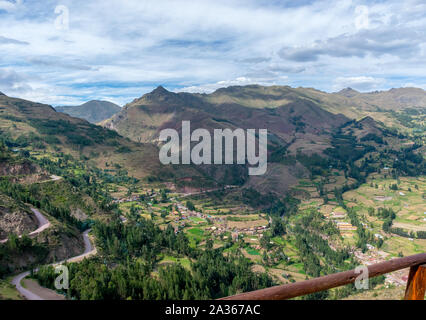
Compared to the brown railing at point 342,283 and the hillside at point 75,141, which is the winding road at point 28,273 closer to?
the brown railing at point 342,283

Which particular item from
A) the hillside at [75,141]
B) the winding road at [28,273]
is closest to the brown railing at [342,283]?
the winding road at [28,273]

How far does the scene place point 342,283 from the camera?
142 inches

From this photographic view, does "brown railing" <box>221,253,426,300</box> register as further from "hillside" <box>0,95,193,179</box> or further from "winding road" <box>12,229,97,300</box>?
"hillside" <box>0,95,193,179</box>

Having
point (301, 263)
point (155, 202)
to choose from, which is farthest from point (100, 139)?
point (301, 263)

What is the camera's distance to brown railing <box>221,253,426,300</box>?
313cm

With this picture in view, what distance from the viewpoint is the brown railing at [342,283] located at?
313cm

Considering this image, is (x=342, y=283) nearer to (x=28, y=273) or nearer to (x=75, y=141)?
(x=28, y=273)

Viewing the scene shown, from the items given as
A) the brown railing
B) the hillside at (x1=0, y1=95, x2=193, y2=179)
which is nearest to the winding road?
the brown railing

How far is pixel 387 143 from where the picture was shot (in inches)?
6983

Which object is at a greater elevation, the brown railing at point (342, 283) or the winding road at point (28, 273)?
the brown railing at point (342, 283)

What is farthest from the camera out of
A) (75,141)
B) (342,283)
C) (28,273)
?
(75,141)

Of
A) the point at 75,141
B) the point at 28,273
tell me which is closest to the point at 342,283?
the point at 28,273

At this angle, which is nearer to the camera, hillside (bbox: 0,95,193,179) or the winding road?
the winding road
